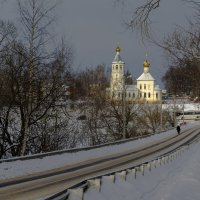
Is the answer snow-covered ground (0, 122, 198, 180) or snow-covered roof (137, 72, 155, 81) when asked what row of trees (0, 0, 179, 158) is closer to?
snow-covered ground (0, 122, 198, 180)

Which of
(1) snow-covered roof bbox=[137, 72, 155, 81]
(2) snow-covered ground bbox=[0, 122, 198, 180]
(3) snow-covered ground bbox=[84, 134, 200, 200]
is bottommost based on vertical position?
(2) snow-covered ground bbox=[0, 122, 198, 180]

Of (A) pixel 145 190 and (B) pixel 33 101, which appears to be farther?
(B) pixel 33 101

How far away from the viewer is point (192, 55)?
1728 centimetres

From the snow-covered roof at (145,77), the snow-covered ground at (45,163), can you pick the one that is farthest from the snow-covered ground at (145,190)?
the snow-covered roof at (145,77)

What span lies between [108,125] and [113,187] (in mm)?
58890

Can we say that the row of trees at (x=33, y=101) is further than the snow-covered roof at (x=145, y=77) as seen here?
No

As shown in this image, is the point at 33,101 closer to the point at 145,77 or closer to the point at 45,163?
the point at 45,163

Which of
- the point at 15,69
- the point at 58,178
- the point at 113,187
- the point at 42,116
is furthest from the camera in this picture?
the point at 42,116

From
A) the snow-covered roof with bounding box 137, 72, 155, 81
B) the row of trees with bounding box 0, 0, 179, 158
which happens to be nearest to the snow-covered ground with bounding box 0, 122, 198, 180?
the row of trees with bounding box 0, 0, 179, 158

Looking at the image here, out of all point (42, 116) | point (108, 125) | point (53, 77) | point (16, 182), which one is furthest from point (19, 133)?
point (108, 125)

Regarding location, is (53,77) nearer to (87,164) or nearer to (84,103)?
(87,164)

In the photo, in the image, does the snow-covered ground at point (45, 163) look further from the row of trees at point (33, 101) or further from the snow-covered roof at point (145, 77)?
the snow-covered roof at point (145, 77)

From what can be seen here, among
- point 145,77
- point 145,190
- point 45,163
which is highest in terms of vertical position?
point 145,77

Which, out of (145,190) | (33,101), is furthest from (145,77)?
(145,190)
